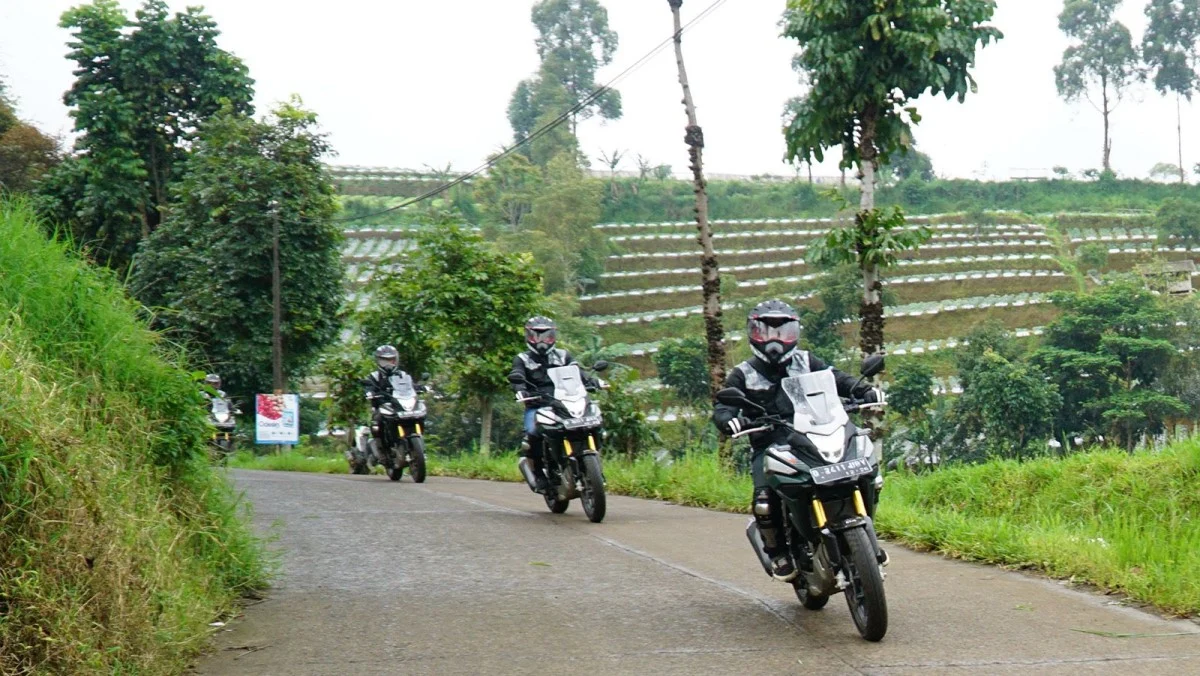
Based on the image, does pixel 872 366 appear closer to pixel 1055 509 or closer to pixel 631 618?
pixel 631 618

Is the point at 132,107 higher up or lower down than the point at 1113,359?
higher up

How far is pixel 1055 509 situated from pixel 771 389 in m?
6.75

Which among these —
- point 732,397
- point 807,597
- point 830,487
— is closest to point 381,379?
point 807,597

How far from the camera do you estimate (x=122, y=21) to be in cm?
4472

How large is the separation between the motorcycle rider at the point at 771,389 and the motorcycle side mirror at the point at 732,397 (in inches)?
8.4

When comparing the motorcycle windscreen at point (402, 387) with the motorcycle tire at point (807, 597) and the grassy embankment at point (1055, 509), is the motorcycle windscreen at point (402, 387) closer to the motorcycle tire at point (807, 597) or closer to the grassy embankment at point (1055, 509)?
the grassy embankment at point (1055, 509)

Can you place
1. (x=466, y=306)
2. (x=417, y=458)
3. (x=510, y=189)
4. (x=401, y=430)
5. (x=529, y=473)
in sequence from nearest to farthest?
(x=529, y=473) < (x=417, y=458) < (x=401, y=430) < (x=466, y=306) < (x=510, y=189)

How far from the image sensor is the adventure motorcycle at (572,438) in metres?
12.1

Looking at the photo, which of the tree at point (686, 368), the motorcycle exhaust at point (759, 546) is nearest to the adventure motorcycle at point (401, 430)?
the motorcycle exhaust at point (759, 546)

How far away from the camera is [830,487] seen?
645 cm

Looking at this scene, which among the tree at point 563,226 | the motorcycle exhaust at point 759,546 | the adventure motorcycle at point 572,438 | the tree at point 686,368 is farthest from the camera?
the tree at point 563,226

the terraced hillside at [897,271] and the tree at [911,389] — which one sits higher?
the terraced hillside at [897,271]

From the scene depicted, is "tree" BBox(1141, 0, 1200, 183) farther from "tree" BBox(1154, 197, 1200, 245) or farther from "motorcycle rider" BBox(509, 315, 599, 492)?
"motorcycle rider" BBox(509, 315, 599, 492)

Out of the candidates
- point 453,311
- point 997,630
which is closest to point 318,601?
point 997,630
